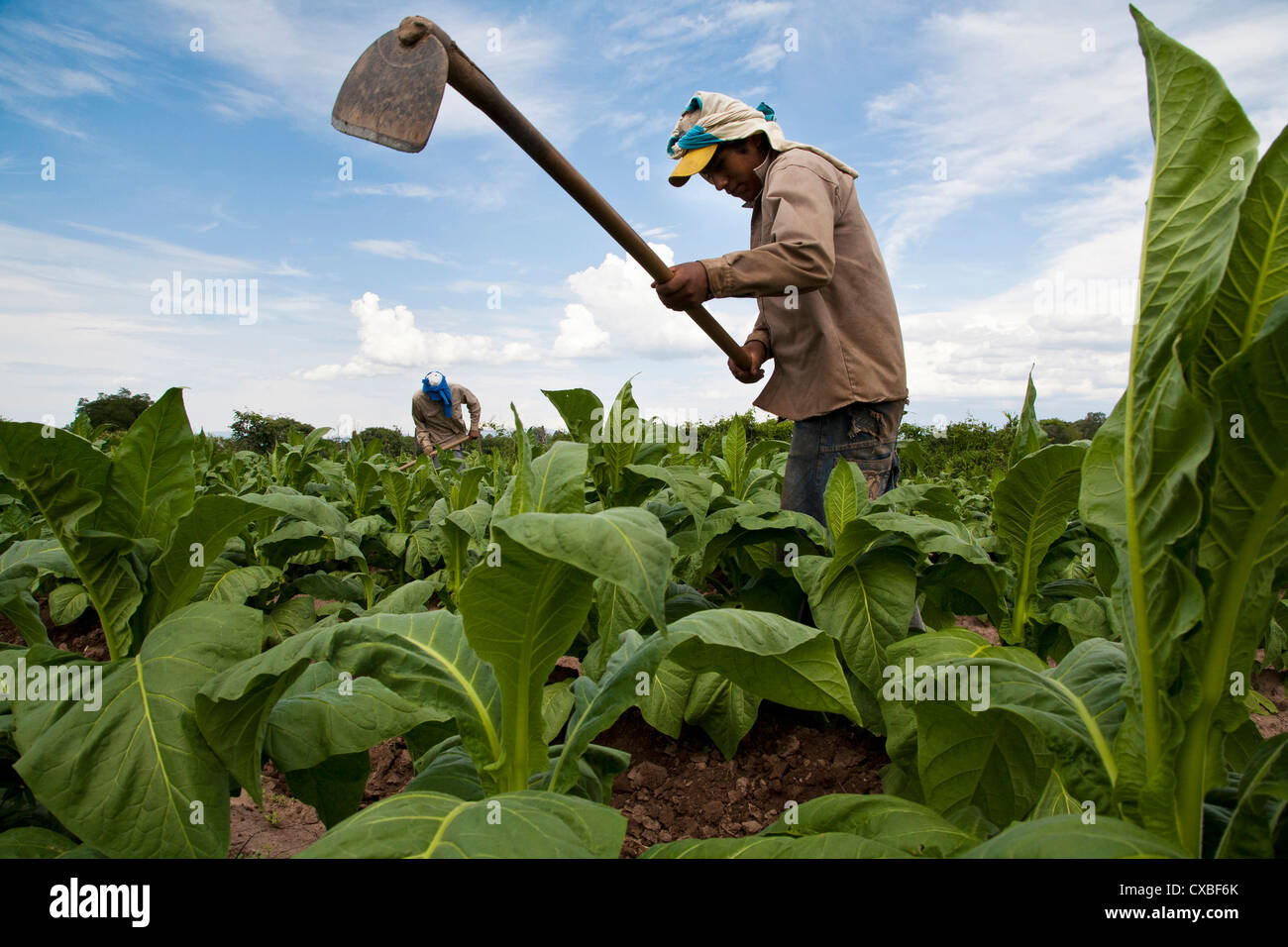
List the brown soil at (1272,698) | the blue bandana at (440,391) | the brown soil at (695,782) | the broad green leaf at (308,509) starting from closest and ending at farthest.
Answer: the broad green leaf at (308,509)
the brown soil at (695,782)
the brown soil at (1272,698)
the blue bandana at (440,391)

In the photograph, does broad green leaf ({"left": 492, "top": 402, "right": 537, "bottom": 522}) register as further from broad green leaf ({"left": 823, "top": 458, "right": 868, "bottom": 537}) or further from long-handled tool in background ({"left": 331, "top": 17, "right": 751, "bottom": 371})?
broad green leaf ({"left": 823, "top": 458, "right": 868, "bottom": 537})

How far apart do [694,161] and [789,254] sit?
0.97 m

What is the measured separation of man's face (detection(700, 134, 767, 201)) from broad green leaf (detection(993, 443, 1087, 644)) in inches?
88.7

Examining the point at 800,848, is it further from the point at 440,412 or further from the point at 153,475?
the point at 440,412

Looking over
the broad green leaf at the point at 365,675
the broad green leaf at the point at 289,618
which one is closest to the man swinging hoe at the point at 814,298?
the broad green leaf at the point at 365,675

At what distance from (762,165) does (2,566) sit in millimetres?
3678

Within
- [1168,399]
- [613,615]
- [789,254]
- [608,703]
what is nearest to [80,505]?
[608,703]

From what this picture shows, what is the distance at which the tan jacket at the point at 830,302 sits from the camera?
11.1ft

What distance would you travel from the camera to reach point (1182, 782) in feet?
3.20

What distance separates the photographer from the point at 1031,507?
2.64 metres

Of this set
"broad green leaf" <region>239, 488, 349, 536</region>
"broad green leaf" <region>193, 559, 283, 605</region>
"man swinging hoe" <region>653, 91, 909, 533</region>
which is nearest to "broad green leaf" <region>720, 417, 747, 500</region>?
"man swinging hoe" <region>653, 91, 909, 533</region>

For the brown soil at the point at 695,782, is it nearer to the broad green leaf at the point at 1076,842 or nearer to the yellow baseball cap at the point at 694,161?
the broad green leaf at the point at 1076,842

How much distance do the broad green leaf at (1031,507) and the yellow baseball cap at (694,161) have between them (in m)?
2.26
